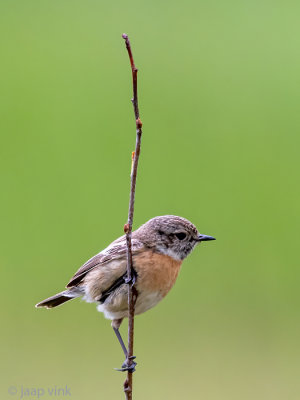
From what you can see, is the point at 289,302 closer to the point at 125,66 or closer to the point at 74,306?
the point at 74,306

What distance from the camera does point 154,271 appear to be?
14.9 feet

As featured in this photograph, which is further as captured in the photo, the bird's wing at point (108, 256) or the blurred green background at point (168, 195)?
the blurred green background at point (168, 195)

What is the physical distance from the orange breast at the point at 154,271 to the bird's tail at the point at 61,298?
555 mm

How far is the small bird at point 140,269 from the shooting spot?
447 centimetres

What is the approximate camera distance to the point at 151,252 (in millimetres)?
4699

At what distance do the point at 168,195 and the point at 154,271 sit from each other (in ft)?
14.3

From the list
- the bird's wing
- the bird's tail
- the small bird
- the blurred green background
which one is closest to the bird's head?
the small bird

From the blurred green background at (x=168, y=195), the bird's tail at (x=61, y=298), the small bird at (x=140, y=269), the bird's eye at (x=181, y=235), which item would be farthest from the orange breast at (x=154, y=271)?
the blurred green background at (x=168, y=195)

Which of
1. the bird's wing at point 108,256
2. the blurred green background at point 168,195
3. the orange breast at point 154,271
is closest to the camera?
the orange breast at point 154,271

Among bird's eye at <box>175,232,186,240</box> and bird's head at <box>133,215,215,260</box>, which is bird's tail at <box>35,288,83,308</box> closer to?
bird's head at <box>133,215,215,260</box>

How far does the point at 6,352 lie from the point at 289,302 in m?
2.88

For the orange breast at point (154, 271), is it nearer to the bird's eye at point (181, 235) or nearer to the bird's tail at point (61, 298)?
the bird's eye at point (181, 235)

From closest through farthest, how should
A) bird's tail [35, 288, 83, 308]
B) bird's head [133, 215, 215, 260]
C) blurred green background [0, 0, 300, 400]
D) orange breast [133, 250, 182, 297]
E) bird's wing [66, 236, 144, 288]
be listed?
orange breast [133, 250, 182, 297] → bird's wing [66, 236, 144, 288] → bird's head [133, 215, 215, 260] → bird's tail [35, 288, 83, 308] → blurred green background [0, 0, 300, 400]

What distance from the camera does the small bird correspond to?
447 centimetres
